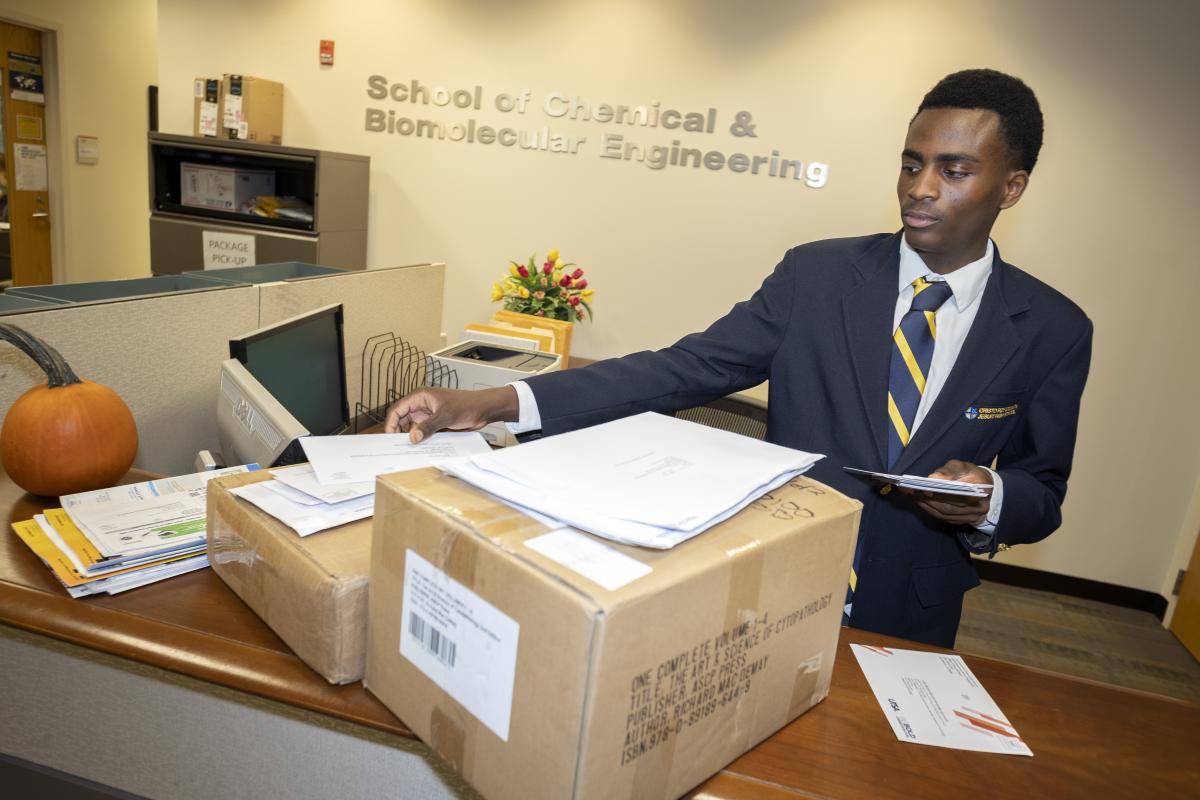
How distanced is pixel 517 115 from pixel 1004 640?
3265 millimetres

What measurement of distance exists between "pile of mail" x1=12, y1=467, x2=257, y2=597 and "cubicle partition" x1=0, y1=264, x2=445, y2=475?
335 millimetres

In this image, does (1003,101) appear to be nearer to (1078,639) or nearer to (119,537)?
(119,537)

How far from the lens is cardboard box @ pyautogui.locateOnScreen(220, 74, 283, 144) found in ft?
12.5

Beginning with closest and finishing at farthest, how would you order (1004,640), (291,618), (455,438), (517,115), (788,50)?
(291,618), (455,438), (1004,640), (788,50), (517,115)

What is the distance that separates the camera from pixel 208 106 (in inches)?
152

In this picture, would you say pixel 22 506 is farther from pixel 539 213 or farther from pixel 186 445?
pixel 539 213

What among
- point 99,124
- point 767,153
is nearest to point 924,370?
point 767,153

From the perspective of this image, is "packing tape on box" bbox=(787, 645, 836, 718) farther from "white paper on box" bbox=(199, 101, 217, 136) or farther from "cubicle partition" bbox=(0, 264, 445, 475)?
"white paper on box" bbox=(199, 101, 217, 136)

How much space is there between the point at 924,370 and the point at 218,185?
3.63m

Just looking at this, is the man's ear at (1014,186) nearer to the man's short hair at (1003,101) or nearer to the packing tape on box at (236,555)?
the man's short hair at (1003,101)

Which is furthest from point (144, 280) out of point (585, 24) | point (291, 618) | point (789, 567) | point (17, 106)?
point (17, 106)

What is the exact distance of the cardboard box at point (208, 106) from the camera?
3848 mm

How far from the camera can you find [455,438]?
1186 millimetres

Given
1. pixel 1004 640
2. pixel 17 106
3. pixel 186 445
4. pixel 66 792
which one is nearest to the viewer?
pixel 66 792
